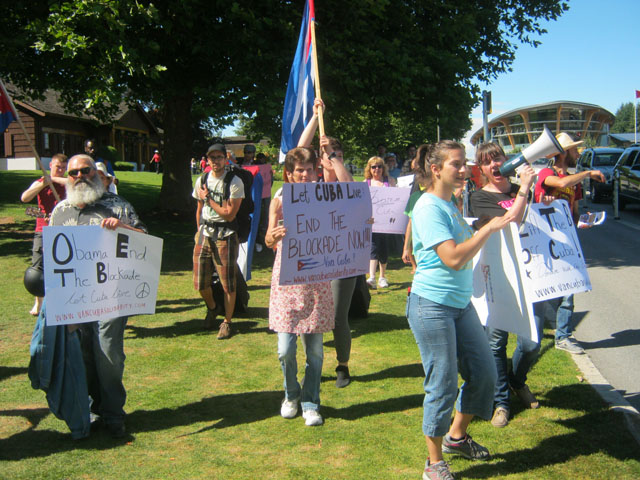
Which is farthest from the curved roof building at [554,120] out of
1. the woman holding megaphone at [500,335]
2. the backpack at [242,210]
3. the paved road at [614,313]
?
the woman holding megaphone at [500,335]

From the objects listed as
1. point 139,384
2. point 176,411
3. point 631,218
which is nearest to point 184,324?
point 139,384

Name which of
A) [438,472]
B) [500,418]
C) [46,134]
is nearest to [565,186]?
[500,418]

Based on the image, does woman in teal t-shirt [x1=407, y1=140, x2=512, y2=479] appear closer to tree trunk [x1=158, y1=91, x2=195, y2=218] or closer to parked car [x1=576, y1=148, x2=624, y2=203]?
tree trunk [x1=158, y1=91, x2=195, y2=218]

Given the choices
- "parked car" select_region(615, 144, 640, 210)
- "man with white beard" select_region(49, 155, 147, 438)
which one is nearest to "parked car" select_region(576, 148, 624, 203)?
"parked car" select_region(615, 144, 640, 210)

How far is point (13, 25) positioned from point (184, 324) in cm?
924

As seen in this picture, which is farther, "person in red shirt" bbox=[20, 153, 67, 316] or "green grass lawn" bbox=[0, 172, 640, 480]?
"person in red shirt" bbox=[20, 153, 67, 316]

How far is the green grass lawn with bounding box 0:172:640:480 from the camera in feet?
12.8

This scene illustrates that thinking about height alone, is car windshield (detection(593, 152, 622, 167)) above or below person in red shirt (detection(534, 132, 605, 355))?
above

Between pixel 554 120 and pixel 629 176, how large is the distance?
401 feet

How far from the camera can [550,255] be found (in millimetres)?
4344

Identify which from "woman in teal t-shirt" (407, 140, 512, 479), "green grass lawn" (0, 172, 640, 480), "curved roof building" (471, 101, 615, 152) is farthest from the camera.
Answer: "curved roof building" (471, 101, 615, 152)

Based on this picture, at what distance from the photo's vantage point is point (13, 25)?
13211mm

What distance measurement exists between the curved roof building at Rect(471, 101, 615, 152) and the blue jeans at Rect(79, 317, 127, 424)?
130m

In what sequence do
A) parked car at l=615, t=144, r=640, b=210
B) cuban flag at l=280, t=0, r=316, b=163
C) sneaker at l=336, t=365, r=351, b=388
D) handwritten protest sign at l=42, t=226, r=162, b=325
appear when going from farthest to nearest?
parked car at l=615, t=144, r=640, b=210 → cuban flag at l=280, t=0, r=316, b=163 → sneaker at l=336, t=365, r=351, b=388 → handwritten protest sign at l=42, t=226, r=162, b=325
